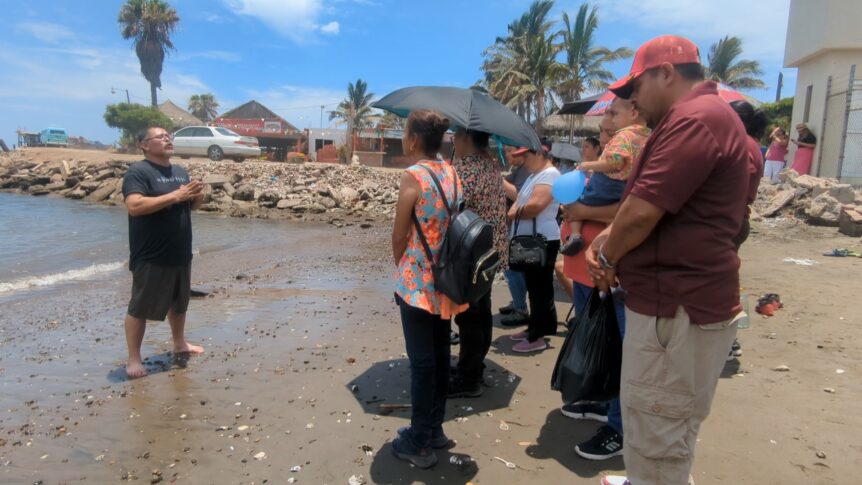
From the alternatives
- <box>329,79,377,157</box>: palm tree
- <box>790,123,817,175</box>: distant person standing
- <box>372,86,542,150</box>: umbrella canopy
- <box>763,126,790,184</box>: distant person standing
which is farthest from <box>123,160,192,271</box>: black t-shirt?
<box>329,79,377,157</box>: palm tree

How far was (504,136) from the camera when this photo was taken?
407 cm

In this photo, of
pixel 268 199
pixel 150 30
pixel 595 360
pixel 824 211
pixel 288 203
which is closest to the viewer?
pixel 595 360

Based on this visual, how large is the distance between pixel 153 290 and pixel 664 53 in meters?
4.01

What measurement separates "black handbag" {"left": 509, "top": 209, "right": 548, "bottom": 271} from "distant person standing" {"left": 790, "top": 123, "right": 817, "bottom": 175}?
493 inches

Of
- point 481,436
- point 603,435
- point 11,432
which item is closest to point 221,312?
point 11,432

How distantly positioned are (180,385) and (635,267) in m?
3.55

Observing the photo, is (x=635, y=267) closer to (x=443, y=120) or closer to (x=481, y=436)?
(x=443, y=120)

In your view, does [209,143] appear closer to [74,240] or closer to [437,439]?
[74,240]

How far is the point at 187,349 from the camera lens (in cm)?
476

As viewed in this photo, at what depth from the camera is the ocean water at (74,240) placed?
31.1ft

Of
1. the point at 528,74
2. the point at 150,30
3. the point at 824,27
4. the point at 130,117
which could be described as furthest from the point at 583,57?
the point at 150,30

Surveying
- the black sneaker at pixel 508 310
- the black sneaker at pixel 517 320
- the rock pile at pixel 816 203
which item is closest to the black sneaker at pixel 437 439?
the black sneaker at pixel 517 320

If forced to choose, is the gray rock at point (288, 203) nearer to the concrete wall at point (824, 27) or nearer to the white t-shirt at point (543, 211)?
the white t-shirt at point (543, 211)

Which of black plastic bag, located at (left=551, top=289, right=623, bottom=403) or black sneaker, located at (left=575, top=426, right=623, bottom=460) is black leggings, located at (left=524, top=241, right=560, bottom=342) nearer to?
black sneaker, located at (left=575, top=426, right=623, bottom=460)
